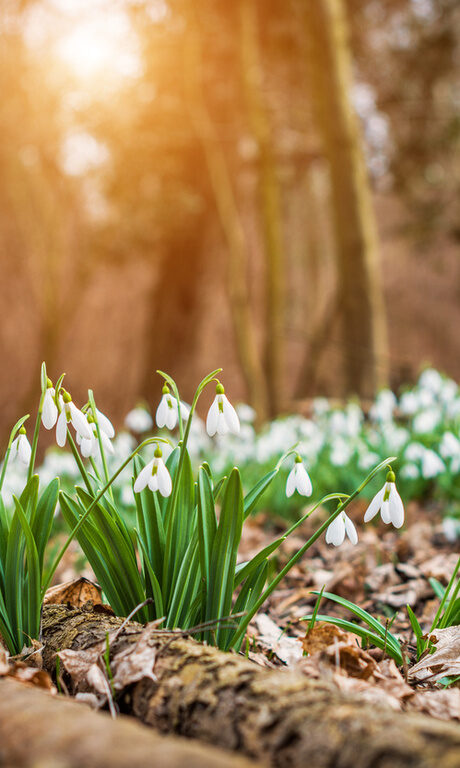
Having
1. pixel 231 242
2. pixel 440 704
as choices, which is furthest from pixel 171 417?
pixel 231 242

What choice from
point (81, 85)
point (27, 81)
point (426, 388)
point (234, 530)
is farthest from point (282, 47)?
point (234, 530)

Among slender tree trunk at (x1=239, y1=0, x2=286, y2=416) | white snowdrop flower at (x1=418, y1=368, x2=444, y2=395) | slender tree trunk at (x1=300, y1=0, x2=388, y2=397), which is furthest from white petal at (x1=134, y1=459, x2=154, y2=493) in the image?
slender tree trunk at (x1=239, y1=0, x2=286, y2=416)

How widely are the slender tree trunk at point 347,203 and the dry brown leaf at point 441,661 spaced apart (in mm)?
4690

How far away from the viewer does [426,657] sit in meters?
1.40

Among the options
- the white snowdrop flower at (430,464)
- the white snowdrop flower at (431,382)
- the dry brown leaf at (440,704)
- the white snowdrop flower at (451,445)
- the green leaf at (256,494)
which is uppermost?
the white snowdrop flower at (431,382)

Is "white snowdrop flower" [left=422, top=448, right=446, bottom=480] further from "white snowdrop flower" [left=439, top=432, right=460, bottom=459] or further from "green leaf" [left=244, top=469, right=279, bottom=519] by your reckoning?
"green leaf" [left=244, top=469, right=279, bottom=519]

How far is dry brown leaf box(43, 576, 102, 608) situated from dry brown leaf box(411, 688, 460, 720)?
0.84 m

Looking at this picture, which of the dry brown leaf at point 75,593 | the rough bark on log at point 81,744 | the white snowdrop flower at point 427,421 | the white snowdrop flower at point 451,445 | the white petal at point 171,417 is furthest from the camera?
the white snowdrop flower at point 427,421

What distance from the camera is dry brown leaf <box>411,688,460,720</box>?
1146mm

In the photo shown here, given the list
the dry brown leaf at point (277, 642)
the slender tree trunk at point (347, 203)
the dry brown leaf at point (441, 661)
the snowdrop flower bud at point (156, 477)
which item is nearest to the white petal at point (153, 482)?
the snowdrop flower bud at point (156, 477)

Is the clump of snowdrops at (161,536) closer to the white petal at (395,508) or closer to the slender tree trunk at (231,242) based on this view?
the white petal at (395,508)

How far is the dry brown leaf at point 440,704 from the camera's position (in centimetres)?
115

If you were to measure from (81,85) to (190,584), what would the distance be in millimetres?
9250

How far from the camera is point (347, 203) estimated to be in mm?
6328
